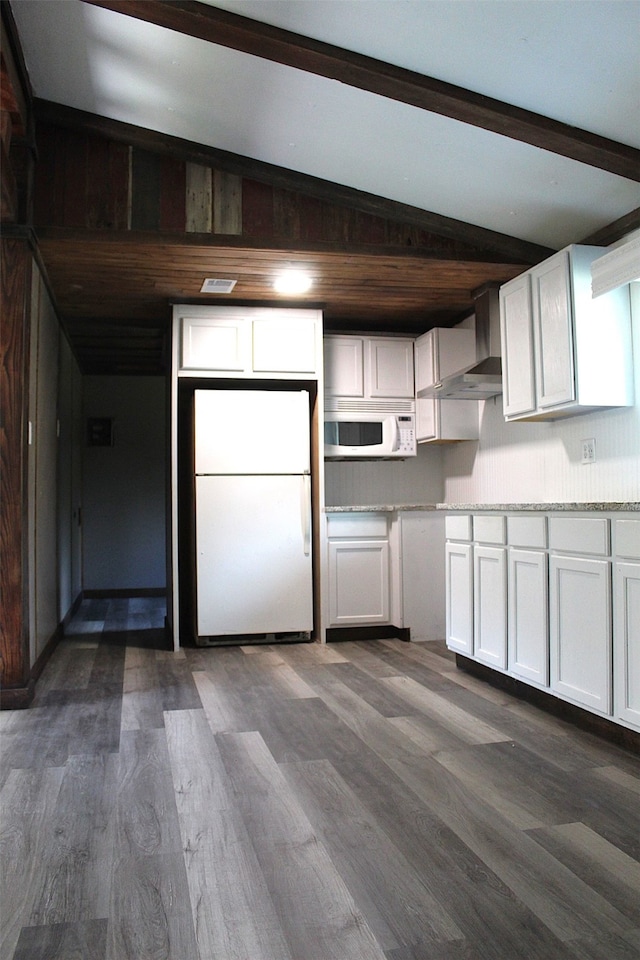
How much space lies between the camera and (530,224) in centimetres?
395

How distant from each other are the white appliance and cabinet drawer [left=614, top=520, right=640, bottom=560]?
2547 millimetres

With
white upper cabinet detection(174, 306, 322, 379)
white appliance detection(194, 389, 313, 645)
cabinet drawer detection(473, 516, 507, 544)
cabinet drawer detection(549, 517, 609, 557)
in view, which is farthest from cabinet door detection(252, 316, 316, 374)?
cabinet drawer detection(549, 517, 609, 557)

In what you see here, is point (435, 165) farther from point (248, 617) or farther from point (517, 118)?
point (248, 617)

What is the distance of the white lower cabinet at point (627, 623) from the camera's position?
2.56 m

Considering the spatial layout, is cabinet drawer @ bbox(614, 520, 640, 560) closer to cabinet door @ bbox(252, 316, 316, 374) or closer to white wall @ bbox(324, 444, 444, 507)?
cabinet door @ bbox(252, 316, 316, 374)

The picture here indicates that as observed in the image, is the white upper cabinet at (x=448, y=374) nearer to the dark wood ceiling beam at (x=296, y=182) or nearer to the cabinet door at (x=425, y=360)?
the cabinet door at (x=425, y=360)

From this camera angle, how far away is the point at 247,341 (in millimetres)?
4914

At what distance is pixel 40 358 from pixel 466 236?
2400mm

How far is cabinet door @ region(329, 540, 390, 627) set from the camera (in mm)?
4996

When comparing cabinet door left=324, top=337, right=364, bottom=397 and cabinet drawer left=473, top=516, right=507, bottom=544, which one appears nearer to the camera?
cabinet drawer left=473, top=516, right=507, bottom=544

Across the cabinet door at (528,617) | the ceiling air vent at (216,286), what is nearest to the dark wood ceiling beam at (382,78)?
the cabinet door at (528,617)

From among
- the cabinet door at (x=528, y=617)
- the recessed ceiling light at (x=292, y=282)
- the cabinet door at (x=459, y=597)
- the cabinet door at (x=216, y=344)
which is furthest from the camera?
the cabinet door at (x=216, y=344)

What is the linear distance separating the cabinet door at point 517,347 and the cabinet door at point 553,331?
0.18 ft

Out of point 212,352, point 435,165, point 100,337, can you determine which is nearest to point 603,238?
point 435,165
